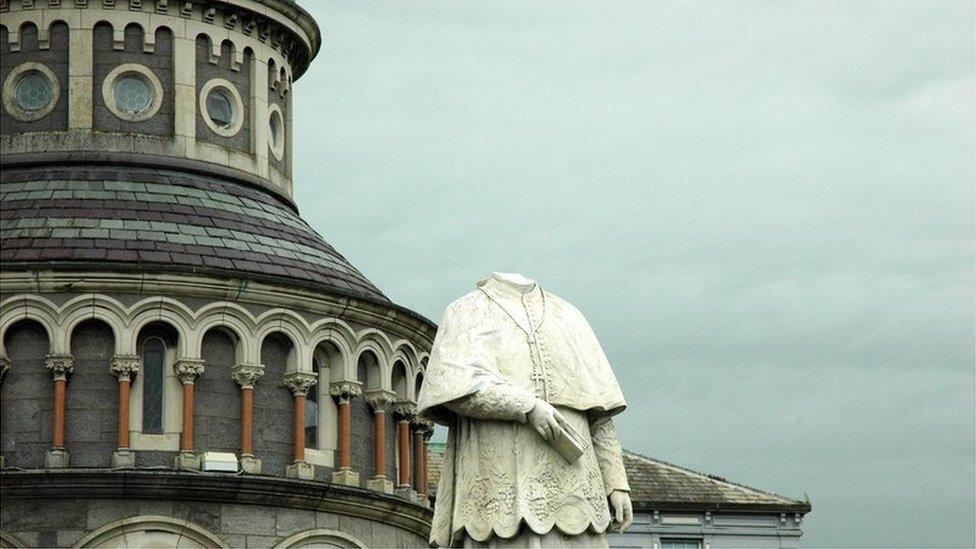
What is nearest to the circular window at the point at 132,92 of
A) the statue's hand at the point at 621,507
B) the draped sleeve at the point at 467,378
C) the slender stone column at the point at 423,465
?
the slender stone column at the point at 423,465

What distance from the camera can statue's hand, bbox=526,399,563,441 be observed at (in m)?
22.9

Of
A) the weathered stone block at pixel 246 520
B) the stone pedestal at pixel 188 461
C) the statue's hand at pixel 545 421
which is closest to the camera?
the statue's hand at pixel 545 421

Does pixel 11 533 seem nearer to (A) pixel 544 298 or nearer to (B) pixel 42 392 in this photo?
(B) pixel 42 392

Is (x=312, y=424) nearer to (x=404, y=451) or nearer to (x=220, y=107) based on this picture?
(x=404, y=451)

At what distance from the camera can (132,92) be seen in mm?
70188

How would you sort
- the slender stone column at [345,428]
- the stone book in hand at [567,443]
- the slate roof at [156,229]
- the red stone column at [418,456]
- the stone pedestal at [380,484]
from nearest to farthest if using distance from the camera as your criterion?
the stone book in hand at [567,443]
the slate roof at [156,229]
the slender stone column at [345,428]
the stone pedestal at [380,484]
the red stone column at [418,456]

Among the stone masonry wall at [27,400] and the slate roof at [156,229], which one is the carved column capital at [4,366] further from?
the slate roof at [156,229]

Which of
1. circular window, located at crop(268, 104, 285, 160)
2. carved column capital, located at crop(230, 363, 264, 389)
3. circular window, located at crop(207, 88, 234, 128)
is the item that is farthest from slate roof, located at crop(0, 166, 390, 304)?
circular window, located at crop(268, 104, 285, 160)

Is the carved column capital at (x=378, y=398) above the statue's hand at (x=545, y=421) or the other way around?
above

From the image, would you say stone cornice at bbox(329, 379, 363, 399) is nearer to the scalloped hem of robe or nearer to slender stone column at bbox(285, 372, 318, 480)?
slender stone column at bbox(285, 372, 318, 480)

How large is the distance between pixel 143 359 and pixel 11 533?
194 inches

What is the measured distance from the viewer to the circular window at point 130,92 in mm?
70125

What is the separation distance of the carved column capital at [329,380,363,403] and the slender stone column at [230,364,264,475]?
243 centimetres

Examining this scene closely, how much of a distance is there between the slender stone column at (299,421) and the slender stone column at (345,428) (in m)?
1.13
